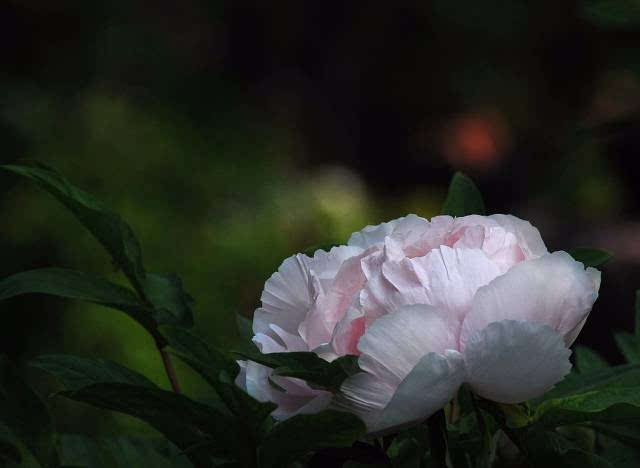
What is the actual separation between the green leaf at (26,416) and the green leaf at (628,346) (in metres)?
0.35

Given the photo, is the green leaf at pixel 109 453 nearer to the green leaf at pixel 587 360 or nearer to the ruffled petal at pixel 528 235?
the ruffled petal at pixel 528 235

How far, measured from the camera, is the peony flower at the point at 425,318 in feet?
1.11

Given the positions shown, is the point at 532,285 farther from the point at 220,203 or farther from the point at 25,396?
the point at 220,203

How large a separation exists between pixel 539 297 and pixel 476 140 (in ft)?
9.34

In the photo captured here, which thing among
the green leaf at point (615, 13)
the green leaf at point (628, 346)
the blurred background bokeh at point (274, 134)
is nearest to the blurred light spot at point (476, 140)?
the blurred background bokeh at point (274, 134)

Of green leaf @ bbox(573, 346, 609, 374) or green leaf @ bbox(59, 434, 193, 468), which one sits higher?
green leaf @ bbox(59, 434, 193, 468)

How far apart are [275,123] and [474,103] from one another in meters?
→ 0.65

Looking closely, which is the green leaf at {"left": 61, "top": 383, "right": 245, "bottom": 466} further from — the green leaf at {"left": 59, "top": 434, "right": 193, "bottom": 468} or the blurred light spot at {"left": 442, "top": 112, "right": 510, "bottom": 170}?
the blurred light spot at {"left": 442, "top": 112, "right": 510, "bottom": 170}

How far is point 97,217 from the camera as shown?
0.48 metres

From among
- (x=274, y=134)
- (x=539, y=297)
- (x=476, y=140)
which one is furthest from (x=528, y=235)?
(x=476, y=140)

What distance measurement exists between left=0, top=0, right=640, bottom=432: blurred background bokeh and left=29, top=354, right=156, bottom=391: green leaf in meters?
1.30

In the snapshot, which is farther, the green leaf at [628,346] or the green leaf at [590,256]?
the green leaf at [628,346]

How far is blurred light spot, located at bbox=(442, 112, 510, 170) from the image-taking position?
3.12 meters

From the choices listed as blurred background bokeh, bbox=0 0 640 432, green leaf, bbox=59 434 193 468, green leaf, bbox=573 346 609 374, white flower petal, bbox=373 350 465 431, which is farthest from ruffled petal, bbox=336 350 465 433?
blurred background bokeh, bbox=0 0 640 432
